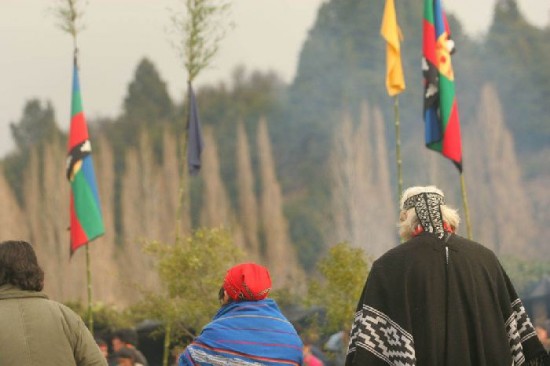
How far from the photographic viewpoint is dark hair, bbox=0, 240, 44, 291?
599 centimetres

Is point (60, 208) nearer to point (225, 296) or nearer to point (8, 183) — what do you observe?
point (8, 183)

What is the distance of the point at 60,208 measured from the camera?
41.4 meters

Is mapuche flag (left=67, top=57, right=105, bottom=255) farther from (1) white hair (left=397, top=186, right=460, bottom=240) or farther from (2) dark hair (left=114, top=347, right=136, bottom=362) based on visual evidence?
(1) white hair (left=397, top=186, right=460, bottom=240)

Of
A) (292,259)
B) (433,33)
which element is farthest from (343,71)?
(433,33)

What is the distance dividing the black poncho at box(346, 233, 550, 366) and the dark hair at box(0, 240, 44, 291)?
150cm

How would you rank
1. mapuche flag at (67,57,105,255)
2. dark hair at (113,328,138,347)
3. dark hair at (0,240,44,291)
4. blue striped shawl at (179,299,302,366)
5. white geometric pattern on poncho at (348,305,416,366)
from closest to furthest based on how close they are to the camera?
1. white geometric pattern on poncho at (348,305,416,366)
2. dark hair at (0,240,44,291)
3. blue striped shawl at (179,299,302,366)
4. dark hair at (113,328,138,347)
5. mapuche flag at (67,57,105,255)

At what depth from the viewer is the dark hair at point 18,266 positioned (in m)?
5.99

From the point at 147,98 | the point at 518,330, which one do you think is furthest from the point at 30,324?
the point at 147,98

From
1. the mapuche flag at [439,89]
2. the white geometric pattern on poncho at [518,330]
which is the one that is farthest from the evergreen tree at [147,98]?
the white geometric pattern on poncho at [518,330]

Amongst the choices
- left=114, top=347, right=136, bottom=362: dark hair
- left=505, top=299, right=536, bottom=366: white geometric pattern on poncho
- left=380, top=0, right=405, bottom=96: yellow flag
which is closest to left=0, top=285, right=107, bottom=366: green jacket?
left=505, top=299, right=536, bottom=366: white geometric pattern on poncho

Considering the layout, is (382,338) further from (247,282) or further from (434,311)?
(247,282)

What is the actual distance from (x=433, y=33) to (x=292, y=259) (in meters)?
29.2

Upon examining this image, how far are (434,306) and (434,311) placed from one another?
Answer: 2 centimetres

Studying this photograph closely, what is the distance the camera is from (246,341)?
6336 mm
